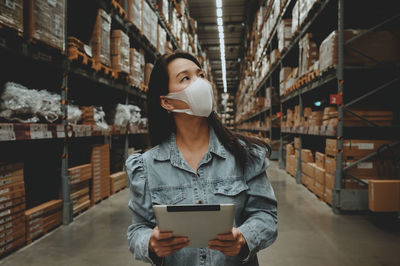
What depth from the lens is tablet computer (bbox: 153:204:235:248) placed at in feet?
2.97

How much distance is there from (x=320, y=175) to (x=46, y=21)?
4.33m

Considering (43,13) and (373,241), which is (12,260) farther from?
(373,241)

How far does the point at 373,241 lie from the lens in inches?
112

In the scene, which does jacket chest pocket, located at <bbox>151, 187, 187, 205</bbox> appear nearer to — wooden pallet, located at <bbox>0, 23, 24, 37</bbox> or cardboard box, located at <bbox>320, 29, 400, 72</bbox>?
wooden pallet, located at <bbox>0, 23, 24, 37</bbox>

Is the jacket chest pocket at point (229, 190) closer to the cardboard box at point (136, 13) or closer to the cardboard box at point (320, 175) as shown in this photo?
the cardboard box at point (320, 175)

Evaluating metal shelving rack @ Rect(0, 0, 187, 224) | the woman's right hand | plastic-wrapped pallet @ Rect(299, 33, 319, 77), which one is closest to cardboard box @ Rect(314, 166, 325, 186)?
plastic-wrapped pallet @ Rect(299, 33, 319, 77)

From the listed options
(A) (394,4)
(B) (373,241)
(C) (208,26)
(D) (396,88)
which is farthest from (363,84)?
(C) (208,26)

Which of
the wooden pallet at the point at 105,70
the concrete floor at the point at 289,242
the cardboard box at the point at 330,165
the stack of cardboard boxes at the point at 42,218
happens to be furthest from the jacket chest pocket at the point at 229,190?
the wooden pallet at the point at 105,70

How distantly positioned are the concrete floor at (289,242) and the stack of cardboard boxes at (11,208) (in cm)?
12

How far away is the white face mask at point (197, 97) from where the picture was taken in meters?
1.32

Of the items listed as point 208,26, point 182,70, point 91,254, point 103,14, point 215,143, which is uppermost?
point 208,26

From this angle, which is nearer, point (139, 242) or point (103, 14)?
point (139, 242)

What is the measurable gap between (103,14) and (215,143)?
3640mm

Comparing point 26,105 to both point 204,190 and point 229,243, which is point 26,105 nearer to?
point 204,190
